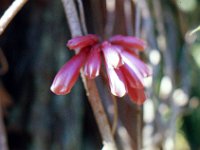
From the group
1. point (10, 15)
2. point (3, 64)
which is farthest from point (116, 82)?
point (3, 64)

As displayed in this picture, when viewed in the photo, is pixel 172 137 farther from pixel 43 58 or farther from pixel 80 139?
pixel 43 58

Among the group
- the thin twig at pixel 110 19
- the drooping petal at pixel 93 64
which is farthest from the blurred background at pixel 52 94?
the drooping petal at pixel 93 64

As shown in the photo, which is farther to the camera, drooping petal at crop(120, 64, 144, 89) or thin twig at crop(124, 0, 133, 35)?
thin twig at crop(124, 0, 133, 35)

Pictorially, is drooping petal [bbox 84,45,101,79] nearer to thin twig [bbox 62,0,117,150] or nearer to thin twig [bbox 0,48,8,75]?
thin twig [bbox 62,0,117,150]

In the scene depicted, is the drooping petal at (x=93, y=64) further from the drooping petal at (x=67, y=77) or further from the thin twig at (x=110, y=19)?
the thin twig at (x=110, y=19)

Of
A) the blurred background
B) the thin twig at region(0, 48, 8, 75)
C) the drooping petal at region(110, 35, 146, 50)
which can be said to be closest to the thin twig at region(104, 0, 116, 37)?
the blurred background

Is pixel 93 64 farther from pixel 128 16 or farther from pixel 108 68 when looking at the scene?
pixel 128 16

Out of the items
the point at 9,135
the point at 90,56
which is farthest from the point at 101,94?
the point at 90,56
